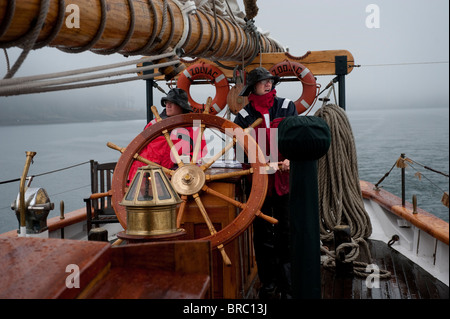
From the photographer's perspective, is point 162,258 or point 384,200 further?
point 384,200

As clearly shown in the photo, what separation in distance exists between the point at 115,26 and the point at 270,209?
117 cm

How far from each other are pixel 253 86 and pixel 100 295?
1.58 metres

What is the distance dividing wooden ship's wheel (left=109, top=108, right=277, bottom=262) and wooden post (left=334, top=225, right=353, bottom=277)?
84 centimetres

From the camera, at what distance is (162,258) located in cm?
106

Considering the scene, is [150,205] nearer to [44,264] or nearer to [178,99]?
[44,264]

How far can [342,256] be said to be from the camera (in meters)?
2.56

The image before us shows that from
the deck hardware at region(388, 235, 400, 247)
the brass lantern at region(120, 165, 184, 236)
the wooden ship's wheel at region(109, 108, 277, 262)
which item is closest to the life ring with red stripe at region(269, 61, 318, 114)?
the deck hardware at region(388, 235, 400, 247)

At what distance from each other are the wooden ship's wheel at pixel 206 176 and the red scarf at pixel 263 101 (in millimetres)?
405

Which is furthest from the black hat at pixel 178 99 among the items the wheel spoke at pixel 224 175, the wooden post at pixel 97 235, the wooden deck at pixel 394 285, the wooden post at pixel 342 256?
the wooden deck at pixel 394 285

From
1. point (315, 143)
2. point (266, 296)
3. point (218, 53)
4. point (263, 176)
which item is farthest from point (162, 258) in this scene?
point (218, 53)

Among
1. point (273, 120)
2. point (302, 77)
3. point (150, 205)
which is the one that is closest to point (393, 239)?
point (273, 120)

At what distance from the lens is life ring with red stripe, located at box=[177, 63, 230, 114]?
14.7 feet

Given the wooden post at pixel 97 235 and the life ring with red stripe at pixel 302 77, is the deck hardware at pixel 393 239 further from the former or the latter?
the wooden post at pixel 97 235
